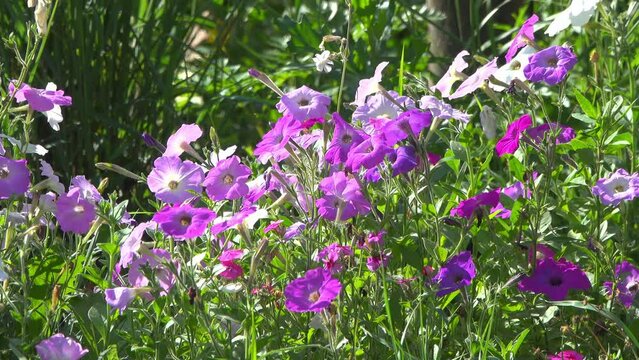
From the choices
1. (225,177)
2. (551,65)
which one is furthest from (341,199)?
(551,65)

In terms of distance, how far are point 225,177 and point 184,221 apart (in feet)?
0.47

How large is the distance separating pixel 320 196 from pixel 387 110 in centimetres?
21

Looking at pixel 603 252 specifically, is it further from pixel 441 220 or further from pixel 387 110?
pixel 387 110

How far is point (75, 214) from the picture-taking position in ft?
6.15

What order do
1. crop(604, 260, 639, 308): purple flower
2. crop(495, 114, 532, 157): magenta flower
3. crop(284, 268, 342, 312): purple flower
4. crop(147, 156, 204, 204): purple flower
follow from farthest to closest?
crop(604, 260, 639, 308): purple flower → crop(495, 114, 532, 157): magenta flower → crop(147, 156, 204, 204): purple flower → crop(284, 268, 342, 312): purple flower

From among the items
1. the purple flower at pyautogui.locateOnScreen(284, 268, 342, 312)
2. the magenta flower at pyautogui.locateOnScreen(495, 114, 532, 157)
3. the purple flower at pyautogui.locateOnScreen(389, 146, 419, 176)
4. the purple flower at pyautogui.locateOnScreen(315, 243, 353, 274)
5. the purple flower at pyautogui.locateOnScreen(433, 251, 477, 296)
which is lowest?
the purple flower at pyautogui.locateOnScreen(433, 251, 477, 296)

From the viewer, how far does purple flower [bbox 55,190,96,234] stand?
1864 millimetres

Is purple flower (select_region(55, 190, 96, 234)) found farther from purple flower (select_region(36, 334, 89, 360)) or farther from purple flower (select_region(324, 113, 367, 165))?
purple flower (select_region(324, 113, 367, 165))

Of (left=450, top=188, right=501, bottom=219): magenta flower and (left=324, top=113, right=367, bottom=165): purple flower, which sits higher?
(left=324, top=113, right=367, bottom=165): purple flower

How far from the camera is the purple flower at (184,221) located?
5.46 feet

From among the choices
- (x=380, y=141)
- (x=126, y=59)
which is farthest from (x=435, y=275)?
(x=126, y=59)

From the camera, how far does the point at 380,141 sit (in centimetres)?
175

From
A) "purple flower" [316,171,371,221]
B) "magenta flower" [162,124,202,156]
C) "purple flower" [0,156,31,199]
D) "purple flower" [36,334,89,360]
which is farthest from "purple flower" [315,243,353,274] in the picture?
"purple flower" [0,156,31,199]

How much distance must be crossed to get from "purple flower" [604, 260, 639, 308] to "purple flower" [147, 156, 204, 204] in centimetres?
76
